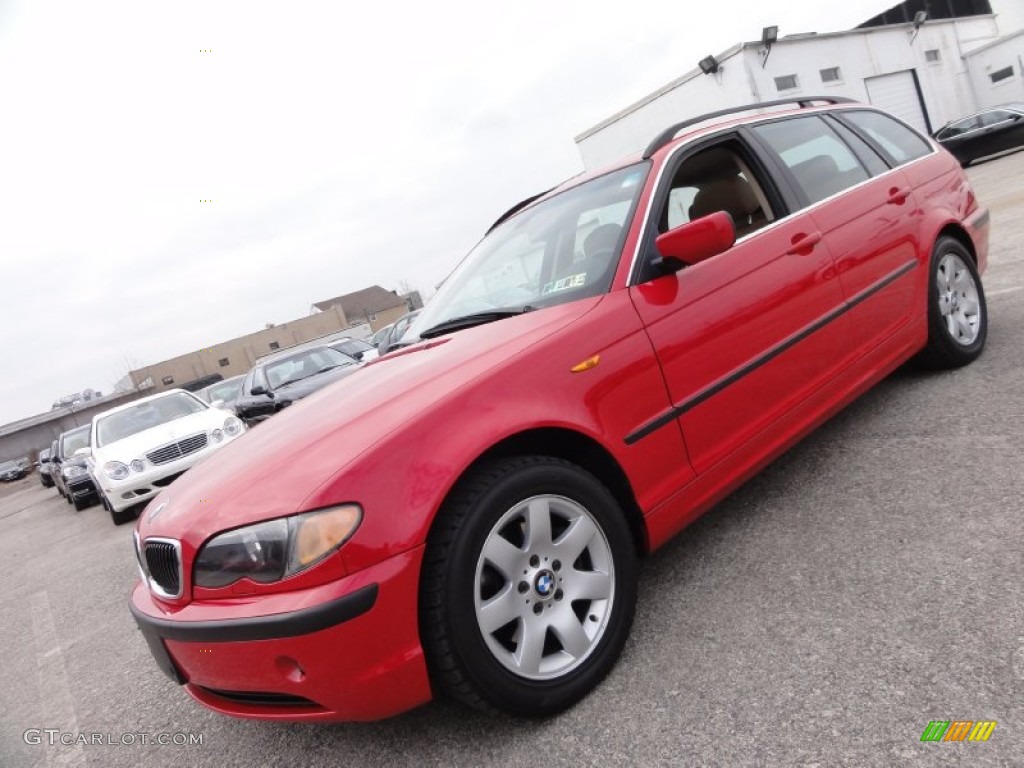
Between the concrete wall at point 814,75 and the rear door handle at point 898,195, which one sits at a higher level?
the concrete wall at point 814,75

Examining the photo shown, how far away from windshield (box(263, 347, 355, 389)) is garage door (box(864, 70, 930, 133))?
68.5 feet

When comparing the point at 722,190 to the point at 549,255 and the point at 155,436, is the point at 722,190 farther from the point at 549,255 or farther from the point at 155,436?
the point at 155,436

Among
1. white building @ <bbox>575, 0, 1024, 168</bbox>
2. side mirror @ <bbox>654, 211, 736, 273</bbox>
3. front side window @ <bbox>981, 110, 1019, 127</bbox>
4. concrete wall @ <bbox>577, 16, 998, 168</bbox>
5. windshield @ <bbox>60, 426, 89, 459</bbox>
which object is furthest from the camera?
white building @ <bbox>575, 0, 1024, 168</bbox>

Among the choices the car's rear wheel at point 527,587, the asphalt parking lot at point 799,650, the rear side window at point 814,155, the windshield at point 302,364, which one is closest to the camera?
the asphalt parking lot at point 799,650

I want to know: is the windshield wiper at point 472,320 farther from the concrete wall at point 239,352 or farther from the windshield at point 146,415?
the concrete wall at point 239,352

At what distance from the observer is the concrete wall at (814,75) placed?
1961 cm

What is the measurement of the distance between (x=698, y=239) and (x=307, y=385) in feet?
24.3

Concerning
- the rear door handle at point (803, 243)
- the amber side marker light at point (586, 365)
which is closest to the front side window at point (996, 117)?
the rear door handle at point (803, 243)

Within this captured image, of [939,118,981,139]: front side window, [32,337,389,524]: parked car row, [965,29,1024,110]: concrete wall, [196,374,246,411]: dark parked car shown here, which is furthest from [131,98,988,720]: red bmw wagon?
[965,29,1024,110]: concrete wall

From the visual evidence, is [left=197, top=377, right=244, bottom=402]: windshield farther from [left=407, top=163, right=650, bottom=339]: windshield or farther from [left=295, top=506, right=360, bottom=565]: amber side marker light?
[left=295, top=506, right=360, bottom=565]: amber side marker light

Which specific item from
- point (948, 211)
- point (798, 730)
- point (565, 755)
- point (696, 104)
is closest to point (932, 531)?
point (798, 730)

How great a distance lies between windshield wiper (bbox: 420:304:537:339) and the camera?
2.64m

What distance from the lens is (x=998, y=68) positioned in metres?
24.5

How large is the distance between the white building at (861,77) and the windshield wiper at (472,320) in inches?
715
